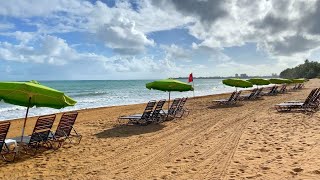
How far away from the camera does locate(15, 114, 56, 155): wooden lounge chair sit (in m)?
7.60

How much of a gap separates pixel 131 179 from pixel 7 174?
2.33m

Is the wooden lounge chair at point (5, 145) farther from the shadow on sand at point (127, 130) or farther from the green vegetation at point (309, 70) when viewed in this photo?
the green vegetation at point (309, 70)

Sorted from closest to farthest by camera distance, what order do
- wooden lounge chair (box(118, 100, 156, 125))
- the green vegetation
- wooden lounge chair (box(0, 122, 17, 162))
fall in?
1. wooden lounge chair (box(0, 122, 17, 162))
2. wooden lounge chair (box(118, 100, 156, 125))
3. the green vegetation

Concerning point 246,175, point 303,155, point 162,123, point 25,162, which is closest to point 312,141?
point 303,155

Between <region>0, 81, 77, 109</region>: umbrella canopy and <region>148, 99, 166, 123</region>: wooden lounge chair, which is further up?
<region>0, 81, 77, 109</region>: umbrella canopy

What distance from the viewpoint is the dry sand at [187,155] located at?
19.1 ft

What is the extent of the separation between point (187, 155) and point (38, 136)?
334 centimetres

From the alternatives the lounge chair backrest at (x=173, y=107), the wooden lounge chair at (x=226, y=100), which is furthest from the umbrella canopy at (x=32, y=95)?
the wooden lounge chair at (x=226, y=100)

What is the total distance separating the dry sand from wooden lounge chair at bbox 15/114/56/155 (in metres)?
0.29

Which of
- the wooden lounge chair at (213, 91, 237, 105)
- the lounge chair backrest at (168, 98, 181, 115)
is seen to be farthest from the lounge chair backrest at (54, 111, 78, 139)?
the wooden lounge chair at (213, 91, 237, 105)

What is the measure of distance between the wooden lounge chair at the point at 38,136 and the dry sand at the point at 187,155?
286 mm

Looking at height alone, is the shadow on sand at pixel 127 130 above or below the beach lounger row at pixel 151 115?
below

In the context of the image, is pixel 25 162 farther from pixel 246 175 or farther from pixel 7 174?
pixel 246 175

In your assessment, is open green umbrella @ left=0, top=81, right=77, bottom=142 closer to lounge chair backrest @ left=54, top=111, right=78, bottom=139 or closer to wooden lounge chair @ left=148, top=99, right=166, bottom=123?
lounge chair backrest @ left=54, top=111, right=78, bottom=139
